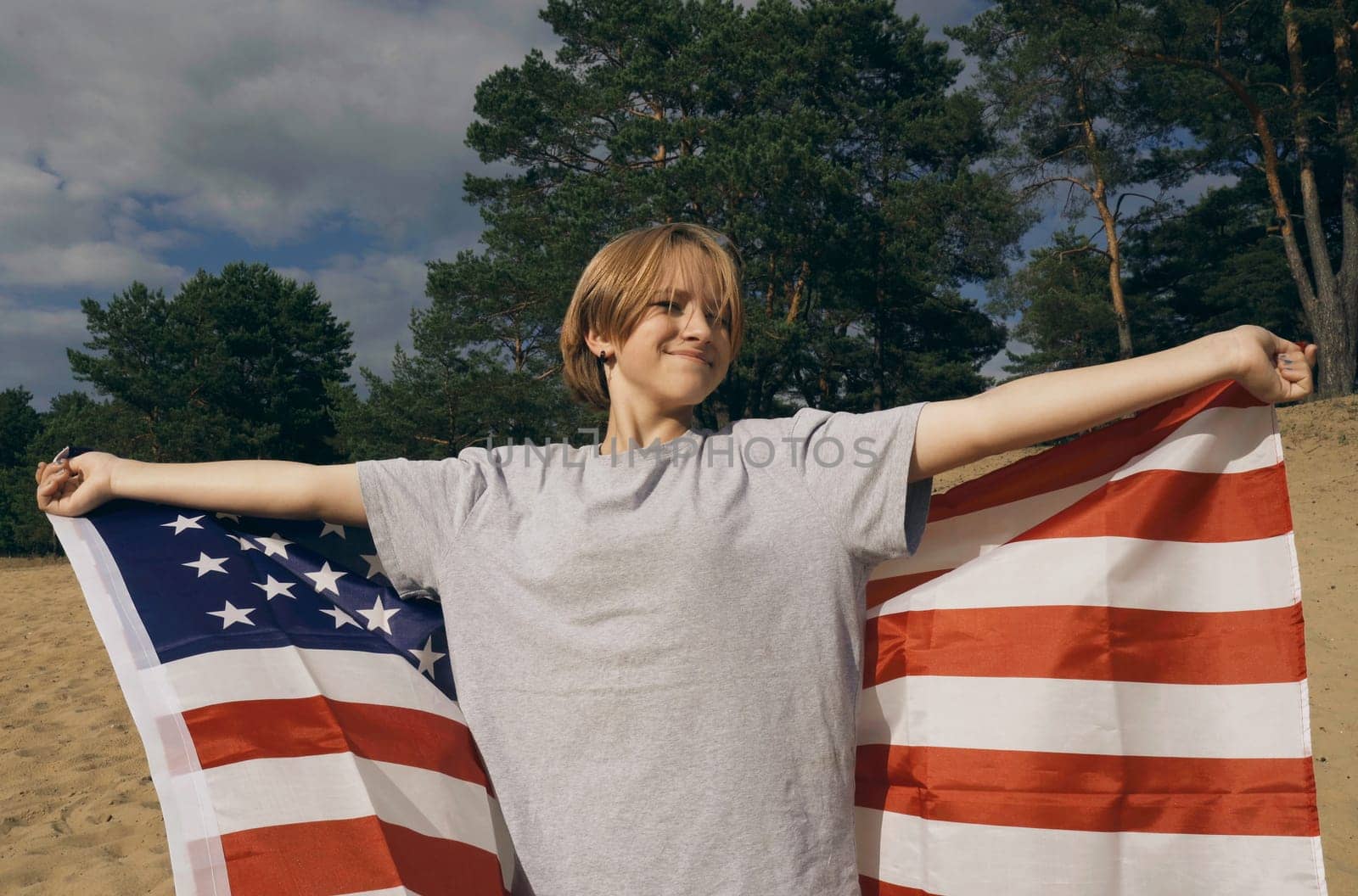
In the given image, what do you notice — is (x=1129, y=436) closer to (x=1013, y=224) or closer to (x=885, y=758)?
(x=885, y=758)

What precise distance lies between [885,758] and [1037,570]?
540 millimetres

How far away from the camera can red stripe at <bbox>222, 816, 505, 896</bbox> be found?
1.67 m

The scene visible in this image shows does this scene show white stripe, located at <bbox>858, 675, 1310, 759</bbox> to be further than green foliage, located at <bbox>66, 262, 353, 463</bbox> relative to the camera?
No

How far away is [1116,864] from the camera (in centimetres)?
182

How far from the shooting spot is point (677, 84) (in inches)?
742

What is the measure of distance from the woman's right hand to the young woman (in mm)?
604

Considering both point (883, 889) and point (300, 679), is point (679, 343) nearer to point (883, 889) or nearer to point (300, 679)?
point (300, 679)

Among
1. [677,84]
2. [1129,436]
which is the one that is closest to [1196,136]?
[677,84]

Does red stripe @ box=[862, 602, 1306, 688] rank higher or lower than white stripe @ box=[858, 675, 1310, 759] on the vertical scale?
higher

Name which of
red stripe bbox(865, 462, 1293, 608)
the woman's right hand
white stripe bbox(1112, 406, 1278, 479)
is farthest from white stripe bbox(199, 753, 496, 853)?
white stripe bbox(1112, 406, 1278, 479)

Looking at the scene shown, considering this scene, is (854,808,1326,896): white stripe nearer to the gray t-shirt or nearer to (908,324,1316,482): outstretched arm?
the gray t-shirt

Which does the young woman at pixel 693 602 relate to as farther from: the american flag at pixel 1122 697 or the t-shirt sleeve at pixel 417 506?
the american flag at pixel 1122 697

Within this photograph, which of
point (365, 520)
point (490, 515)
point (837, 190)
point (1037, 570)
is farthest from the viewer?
point (837, 190)

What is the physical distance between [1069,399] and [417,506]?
1202mm
